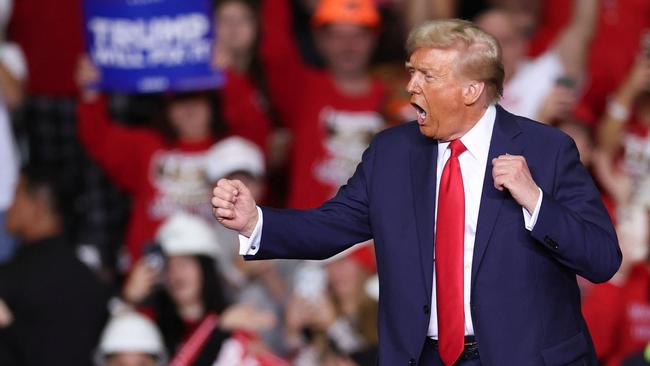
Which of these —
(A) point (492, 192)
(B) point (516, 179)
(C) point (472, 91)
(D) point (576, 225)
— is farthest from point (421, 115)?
(D) point (576, 225)

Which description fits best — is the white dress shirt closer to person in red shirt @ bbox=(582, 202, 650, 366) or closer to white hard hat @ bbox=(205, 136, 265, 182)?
person in red shirt @ bbox=(582, 202, 650, 366)

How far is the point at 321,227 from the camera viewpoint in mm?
4391

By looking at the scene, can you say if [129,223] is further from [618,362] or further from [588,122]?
[618,362]

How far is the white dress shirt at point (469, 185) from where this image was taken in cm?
429

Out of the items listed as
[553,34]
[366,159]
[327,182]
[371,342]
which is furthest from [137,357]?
[553,34]

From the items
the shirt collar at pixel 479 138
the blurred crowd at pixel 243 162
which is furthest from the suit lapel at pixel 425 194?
the blurred crowd at pixel 243 162

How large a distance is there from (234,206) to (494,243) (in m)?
0.74

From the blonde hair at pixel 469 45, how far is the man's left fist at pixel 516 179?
33 cm

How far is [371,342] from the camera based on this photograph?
6883 millimetres

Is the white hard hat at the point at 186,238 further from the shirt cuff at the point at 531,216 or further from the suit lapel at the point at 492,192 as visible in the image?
the shirt cuff at the point at 531,216

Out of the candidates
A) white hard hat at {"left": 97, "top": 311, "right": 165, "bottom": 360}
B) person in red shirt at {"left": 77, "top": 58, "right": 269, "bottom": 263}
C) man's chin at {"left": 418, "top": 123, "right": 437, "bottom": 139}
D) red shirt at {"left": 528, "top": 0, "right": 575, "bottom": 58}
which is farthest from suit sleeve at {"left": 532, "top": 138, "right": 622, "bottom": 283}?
red shirt at {"left": 528, "top": 0, "right": 575, "bottom": 58}

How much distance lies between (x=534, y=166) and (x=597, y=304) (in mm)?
2477

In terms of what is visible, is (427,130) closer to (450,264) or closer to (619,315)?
(450,264)

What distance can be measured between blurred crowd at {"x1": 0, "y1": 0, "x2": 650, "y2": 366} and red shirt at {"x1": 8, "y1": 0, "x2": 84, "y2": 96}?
1 centimetres
